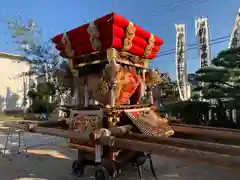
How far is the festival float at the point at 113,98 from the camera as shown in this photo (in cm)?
296

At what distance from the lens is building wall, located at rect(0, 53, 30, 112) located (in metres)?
19.7

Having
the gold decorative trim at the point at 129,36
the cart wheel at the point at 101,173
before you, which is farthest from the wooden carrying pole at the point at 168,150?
the gold decorative trim at the point at 129,36

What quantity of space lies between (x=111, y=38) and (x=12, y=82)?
19361 millimetres

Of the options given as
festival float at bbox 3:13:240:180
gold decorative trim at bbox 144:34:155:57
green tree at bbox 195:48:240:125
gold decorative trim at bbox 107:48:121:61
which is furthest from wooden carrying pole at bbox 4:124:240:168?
green tree at bbox 195:48:240:125

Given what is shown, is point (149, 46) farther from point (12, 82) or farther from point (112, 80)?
point (12, 82)

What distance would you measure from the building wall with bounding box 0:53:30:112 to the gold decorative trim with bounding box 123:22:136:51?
1870cm

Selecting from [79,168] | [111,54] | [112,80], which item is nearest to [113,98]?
[112,80]

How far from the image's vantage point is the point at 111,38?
3248mm

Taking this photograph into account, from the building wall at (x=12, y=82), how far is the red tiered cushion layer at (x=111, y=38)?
1782 cm

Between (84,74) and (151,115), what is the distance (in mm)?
1329

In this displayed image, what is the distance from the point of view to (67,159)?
5.62 m

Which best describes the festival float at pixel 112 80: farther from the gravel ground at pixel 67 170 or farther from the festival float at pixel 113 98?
the gravel ground at pixel 67 170

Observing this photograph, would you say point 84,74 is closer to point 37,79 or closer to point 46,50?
point 46,50

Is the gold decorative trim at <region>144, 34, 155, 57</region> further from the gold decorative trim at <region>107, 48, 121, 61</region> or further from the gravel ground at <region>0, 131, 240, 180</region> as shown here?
the gravel ground at <region>0, 131, 240, 180</region>
